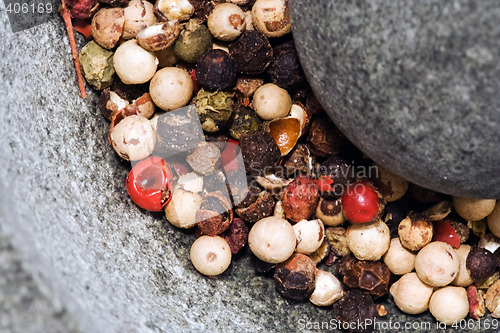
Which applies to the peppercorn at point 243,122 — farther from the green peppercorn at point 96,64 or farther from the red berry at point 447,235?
the red berry at point 447,235

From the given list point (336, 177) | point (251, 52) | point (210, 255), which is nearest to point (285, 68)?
point (251, 52)

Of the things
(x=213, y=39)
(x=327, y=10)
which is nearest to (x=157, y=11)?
(x=213, y=39)

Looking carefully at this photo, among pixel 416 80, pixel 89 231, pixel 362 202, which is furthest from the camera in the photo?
pixel 362 202

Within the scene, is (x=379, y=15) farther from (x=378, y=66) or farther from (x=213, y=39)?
(x=213, y=39)

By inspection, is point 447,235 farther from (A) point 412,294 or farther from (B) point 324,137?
(B) point 324,137

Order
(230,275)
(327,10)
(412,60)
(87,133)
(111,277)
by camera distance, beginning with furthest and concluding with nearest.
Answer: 1. (230,275)
2. (87,133)
3. (111,277)
4. (327,10)
5. (412,60)

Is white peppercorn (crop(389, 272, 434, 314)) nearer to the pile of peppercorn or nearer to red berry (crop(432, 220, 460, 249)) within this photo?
the pile of peppercorn
